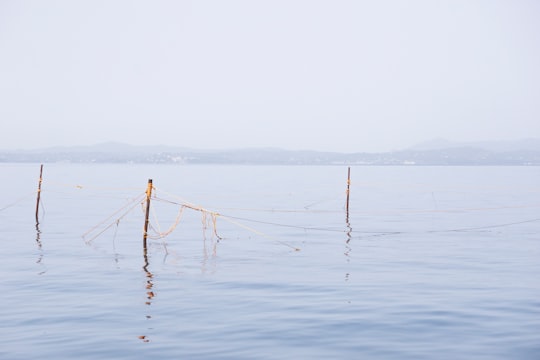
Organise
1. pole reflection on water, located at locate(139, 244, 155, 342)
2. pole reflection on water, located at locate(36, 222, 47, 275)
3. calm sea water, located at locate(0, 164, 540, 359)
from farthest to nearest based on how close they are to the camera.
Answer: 1. pole reflection on water, located at locate(36, 222, 47, 275)
2. pole reflection on water, located at locate(139, 244, 155, 342)
3. calm sea water, located at locate(0, 164, 540, 359)

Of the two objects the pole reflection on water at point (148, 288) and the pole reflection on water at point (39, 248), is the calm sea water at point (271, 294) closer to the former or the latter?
the pole reflection on water at point (148, 288)

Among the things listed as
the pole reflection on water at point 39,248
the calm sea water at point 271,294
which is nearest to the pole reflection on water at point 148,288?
the calm sea water at point 271,294

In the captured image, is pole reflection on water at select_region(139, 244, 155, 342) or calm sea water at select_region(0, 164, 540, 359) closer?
calm sea water at select_region(0, 164, 540, 359)

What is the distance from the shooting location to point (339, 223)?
173 ft

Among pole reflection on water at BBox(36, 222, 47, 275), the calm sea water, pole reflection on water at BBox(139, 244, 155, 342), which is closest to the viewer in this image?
the calm sea water

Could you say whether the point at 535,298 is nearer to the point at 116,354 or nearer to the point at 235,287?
the point at 235,287

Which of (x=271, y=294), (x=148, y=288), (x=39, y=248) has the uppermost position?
(x=271, y=294)

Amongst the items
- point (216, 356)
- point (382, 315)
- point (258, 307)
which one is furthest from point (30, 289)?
point (382, 315)

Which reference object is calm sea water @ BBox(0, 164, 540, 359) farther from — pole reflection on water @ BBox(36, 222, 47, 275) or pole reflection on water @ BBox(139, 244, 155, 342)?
pole reflection on water @ BBox(36, 222, 47, 275)

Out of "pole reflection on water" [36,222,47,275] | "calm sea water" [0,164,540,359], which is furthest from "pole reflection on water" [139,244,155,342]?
"pole reflection on water" [36,222,47,275]

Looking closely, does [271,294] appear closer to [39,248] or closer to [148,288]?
[148,288]

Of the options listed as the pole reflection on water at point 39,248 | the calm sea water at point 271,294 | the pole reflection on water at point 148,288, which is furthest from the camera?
the pole reflection on water at point 39,248

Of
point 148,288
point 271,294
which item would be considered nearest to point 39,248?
point 148,288

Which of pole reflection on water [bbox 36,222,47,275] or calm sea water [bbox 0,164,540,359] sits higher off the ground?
calm sea water [bbox 0,164,540,359]
